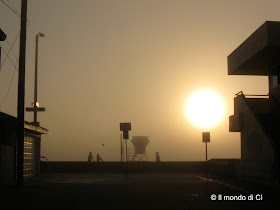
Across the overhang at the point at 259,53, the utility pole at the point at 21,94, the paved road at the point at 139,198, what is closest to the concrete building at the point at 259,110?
the overhang at the point at 259,53

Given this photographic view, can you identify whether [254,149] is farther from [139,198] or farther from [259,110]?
[139,198]

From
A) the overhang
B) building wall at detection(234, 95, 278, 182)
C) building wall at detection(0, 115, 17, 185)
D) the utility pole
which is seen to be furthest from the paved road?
the overhang

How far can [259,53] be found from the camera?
2472 cm

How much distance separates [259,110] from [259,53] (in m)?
3.68

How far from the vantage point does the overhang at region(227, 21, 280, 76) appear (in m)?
23.0

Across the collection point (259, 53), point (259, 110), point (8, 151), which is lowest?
point (8, 151)

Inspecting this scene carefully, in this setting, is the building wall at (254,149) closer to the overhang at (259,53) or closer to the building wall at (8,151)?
the overhang at (259,53)

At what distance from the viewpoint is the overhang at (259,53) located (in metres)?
23.0

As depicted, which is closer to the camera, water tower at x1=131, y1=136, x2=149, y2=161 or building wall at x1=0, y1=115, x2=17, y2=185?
building wall at x1=0, y1=115, x2=17, y2=185

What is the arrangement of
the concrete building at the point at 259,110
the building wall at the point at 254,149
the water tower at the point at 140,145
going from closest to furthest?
the building wall at the point at 254,149 < the concrete building at the point at 259,110 < the water tower at the point at 140,145

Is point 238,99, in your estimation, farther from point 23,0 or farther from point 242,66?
point 23,0

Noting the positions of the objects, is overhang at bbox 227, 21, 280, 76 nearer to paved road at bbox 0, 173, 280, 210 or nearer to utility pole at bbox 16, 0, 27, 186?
paved road at bbox 0, 173, 280, 210

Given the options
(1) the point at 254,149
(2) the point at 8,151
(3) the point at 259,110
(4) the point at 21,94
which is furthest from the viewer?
(3) the point at 259,110

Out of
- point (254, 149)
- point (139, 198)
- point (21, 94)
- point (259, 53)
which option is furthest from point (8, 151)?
point (259, 53)
